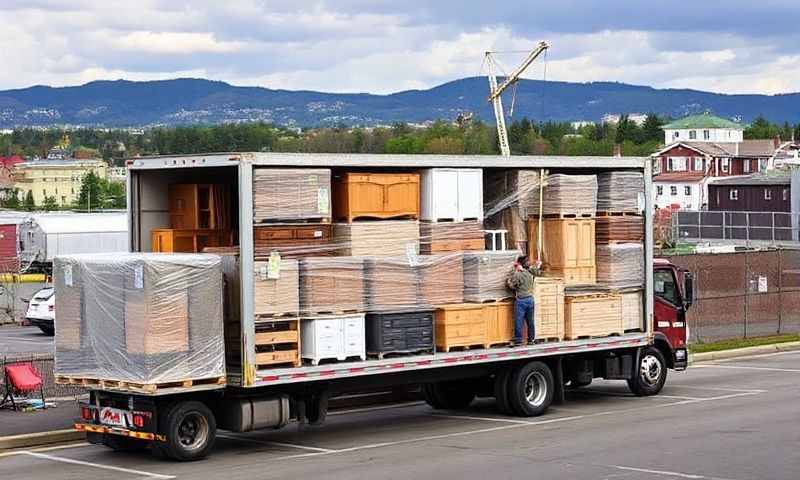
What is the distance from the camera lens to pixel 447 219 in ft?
61.0

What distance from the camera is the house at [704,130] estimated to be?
7215 inches

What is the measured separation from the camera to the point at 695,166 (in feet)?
427

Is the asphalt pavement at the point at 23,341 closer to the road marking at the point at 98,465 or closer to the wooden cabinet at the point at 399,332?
the road marking at the point at 98,465

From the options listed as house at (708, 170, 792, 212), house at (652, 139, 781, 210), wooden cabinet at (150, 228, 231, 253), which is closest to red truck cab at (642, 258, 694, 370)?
wooden cabinet at (150, 228, 231, 253)

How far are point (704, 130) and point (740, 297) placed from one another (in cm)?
15688

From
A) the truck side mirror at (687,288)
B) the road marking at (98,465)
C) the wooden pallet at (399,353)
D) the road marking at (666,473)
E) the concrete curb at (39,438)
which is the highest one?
the truck side mirror at (687,288)

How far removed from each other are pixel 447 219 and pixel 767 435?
5.11 metres

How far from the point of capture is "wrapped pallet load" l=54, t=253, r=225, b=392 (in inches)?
611

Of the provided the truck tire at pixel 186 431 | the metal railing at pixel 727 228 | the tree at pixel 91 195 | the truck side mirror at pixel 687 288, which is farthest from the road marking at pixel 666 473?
the tree at pixel 91 195

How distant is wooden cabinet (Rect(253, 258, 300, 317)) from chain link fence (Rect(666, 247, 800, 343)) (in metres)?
17.4

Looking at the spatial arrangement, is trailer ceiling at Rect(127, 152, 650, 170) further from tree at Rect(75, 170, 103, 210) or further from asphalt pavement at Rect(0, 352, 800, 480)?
tree at Rect(75, 170, 103, 210)

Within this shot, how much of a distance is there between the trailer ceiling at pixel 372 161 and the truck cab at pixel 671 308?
91.9 inches

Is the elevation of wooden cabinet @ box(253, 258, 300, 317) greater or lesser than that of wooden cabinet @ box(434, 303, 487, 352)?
greater

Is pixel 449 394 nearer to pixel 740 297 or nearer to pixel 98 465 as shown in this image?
pixel 98 465
